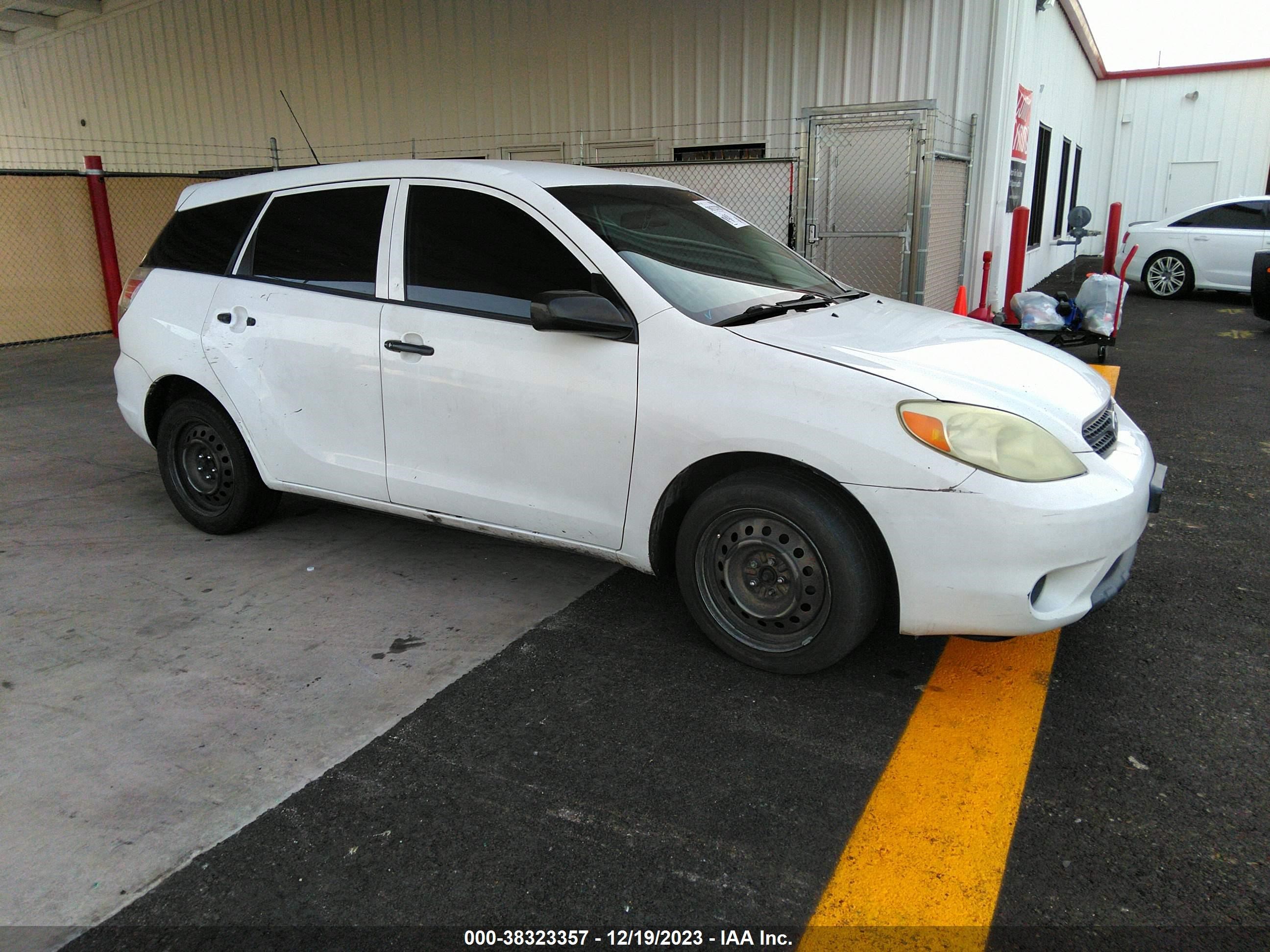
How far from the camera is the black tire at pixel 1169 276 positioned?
14141 mm

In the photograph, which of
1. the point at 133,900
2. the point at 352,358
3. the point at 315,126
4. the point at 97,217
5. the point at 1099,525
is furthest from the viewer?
the point at 315,126

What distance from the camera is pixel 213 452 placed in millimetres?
4531

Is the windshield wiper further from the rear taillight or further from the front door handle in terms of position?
the rear taillight

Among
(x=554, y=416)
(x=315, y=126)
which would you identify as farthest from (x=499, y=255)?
(x=315, y=126)

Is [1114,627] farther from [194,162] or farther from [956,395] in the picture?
[194,162]

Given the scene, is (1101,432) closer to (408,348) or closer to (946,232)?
(408,348)

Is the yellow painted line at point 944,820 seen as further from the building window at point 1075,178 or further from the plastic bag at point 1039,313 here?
the building window at point 1075,178

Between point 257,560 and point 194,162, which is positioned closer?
point 257,560

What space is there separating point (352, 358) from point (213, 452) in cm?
120

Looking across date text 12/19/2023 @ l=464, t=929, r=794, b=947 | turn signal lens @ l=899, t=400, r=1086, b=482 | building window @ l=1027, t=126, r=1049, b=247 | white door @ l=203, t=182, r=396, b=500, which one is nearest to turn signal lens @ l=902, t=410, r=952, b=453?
turn signal lens @ l=899, t=400, r=1086, b=482

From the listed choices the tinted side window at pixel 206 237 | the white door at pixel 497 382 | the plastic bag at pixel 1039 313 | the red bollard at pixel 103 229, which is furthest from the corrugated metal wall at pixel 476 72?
the white door at pixel 497 382

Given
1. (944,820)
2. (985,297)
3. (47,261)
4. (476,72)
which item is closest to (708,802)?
(944,820)

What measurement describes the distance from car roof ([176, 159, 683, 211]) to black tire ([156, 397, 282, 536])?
3.51 ft

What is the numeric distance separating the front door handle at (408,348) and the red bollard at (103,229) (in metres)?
9.62
